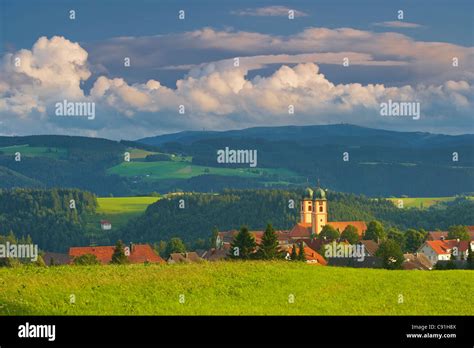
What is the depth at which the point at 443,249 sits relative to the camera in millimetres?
143500

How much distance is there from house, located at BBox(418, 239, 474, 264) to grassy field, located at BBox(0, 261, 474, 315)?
104697mm

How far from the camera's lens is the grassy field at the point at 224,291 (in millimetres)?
27172

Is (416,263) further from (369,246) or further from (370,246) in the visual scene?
(370,246)

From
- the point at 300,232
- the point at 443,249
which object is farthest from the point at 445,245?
the point at 300,232

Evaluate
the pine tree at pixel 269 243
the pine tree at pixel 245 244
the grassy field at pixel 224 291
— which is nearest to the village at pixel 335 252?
the pine tree at pixel 245 244

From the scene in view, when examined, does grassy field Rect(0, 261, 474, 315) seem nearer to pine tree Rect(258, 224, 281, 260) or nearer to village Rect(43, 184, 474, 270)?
pine tree Rect(258, 224, 281, 260)

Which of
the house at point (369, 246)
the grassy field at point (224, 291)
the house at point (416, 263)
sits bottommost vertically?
the house at point (416, 263)

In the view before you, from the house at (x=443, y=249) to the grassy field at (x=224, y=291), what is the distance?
4122 inches

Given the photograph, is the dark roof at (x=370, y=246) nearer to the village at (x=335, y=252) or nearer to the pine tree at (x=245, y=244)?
the village at (x=335, y=252)

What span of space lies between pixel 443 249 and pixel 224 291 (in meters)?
119

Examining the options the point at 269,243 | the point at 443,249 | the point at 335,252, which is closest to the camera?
the point at 269,243

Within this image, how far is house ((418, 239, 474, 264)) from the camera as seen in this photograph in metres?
138
